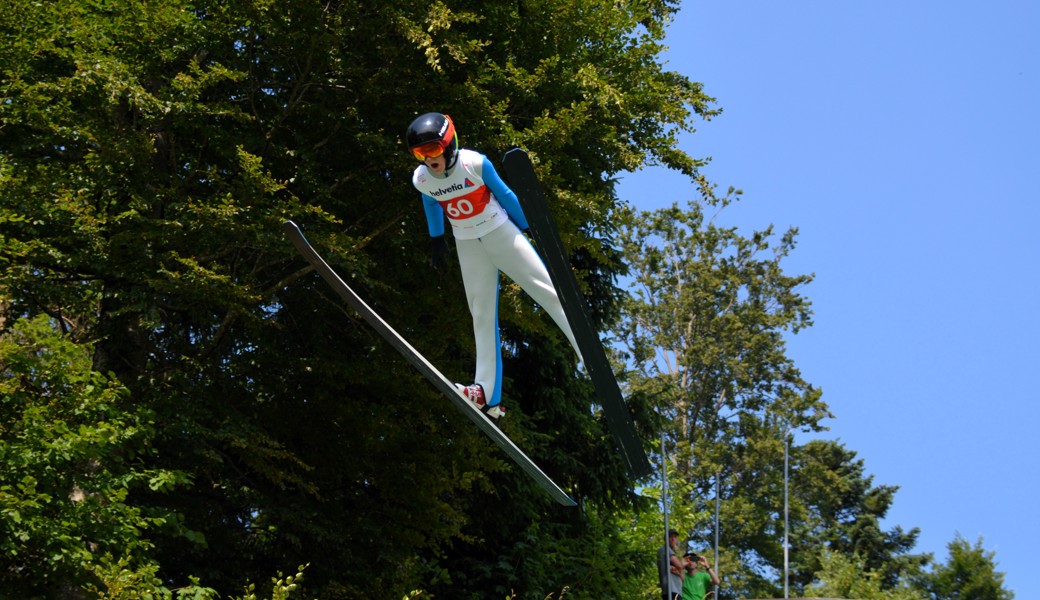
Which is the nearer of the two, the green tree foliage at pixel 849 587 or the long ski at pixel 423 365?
the long ski at pixel 423 365

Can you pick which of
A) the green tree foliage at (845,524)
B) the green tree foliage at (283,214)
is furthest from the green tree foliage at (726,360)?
the green tree foliage at (283,214)

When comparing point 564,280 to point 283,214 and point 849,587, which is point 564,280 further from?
point 849,587

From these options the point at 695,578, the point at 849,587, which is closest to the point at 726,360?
the point at 849,587

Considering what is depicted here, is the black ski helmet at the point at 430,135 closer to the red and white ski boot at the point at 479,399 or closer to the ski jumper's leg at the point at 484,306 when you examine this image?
the ski jumper's leg at the point at 484,306

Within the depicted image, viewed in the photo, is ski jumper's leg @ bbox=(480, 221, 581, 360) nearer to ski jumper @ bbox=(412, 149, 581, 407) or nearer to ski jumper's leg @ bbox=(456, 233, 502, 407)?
ski jumper @ bbox=(412, 149, 581, 407)

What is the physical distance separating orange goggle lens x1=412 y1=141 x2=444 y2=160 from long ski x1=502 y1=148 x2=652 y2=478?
0.40 metres

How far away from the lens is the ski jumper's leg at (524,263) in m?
6.54

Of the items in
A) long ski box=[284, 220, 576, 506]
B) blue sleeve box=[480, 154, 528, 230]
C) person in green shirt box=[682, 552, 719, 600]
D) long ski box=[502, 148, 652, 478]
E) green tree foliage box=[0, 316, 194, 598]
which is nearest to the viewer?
long ski box=[502, 148, 652, 478]

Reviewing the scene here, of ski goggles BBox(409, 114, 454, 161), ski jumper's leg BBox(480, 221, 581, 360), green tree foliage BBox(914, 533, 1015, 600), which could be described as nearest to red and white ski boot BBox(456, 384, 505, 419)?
ski jumper's leg BBox(480, 221, 581, 360)

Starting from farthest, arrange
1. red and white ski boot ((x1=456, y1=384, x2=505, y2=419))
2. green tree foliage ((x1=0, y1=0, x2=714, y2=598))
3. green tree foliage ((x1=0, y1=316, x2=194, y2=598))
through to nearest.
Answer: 1. green tree foliage ((x1=0, y1=0, x2=714, y2=598))
2. green tree foliage ((x1=0, y1=316, x2=194, y2=598))
3. red and white ski boot ((x1=456, y1=384, x2=505, y2=419))

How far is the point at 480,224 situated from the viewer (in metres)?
6.58

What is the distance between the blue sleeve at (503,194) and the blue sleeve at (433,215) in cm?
47

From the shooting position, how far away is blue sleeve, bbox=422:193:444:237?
688 centimetres

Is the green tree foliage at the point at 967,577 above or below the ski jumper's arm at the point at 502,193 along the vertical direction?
above
